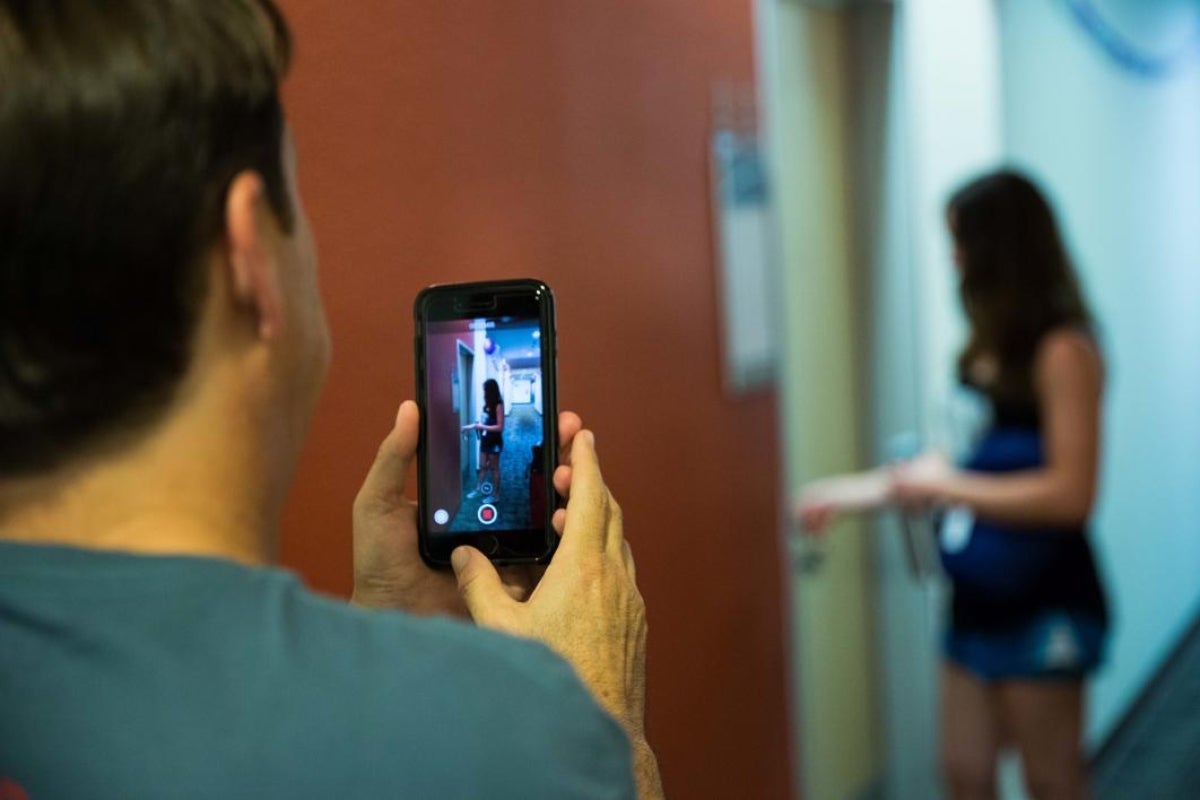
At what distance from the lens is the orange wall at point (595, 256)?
106 cm

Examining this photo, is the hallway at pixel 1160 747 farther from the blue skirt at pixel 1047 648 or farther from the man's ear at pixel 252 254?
the man's ear at pixel 252 254

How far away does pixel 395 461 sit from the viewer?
916mm

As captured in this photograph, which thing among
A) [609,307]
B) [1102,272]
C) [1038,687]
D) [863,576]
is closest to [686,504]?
[609,307]

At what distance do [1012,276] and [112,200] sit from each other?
201 cm

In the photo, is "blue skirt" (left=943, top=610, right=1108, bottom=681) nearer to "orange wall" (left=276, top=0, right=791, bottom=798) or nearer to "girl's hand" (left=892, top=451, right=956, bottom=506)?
"girl's hand" (left=892, top=451, right=956, bottom=506)

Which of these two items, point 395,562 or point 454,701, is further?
point 395,562

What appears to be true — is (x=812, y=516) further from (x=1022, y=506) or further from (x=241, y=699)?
(x=241, y=699)

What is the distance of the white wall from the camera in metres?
3.62

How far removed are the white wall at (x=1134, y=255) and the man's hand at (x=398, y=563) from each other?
2.91 meters

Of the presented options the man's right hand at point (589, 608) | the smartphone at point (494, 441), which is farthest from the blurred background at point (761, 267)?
the man's right hand at point (589, 608)

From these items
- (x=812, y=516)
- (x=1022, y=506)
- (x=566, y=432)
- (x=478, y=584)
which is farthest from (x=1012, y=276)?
(x=478, y=584)

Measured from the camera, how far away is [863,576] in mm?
3037

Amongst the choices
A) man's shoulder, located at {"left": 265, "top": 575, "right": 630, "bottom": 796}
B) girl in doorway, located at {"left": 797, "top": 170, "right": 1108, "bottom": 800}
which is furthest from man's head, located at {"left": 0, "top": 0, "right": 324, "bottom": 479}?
girl in doorway, located at {"left": 797, "top": 170, "right": 1108, "bottom": 800}

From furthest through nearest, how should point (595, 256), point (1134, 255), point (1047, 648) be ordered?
point (1134, 255), point (1047, 648), point (595, 256)
